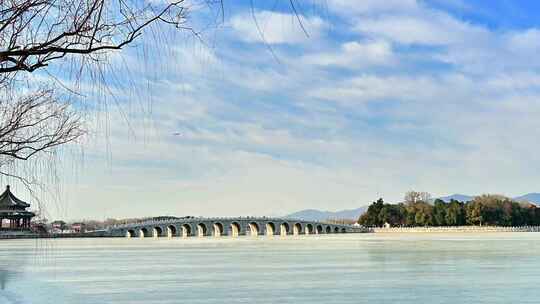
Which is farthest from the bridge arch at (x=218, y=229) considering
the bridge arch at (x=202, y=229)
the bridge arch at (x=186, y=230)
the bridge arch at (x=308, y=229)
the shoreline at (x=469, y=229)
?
the shoreline at (x=469, y=229)

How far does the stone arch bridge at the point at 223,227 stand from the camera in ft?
492

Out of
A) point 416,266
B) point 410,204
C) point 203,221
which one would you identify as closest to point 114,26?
point 416,266

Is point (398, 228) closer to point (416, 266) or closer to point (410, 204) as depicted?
point (410, 204)

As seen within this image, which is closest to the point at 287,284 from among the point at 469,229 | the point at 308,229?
the point at 469,229

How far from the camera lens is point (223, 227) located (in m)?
158

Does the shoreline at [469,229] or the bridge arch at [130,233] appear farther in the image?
the bridge arch at [130,233]

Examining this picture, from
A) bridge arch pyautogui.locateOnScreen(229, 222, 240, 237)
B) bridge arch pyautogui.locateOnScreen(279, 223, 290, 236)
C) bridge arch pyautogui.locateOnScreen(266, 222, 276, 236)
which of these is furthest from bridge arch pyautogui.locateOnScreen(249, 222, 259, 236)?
bridge arch pyautogui.locateOnScreen(279, 223, 290, 236)

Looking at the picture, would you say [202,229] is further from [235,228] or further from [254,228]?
[254,228]

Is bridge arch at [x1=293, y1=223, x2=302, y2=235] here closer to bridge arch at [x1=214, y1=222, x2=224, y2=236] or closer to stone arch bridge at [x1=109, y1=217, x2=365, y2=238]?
stone arch bridge at [x1=109, y1=217, x2=365, y2=238]

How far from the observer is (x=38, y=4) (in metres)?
4.63

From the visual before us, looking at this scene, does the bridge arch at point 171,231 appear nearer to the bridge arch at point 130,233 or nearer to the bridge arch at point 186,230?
the bridge arch at point 186,230

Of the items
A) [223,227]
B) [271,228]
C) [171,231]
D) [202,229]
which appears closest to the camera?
[171,231]

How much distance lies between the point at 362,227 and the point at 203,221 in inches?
1767

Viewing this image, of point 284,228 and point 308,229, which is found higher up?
point 284,228
